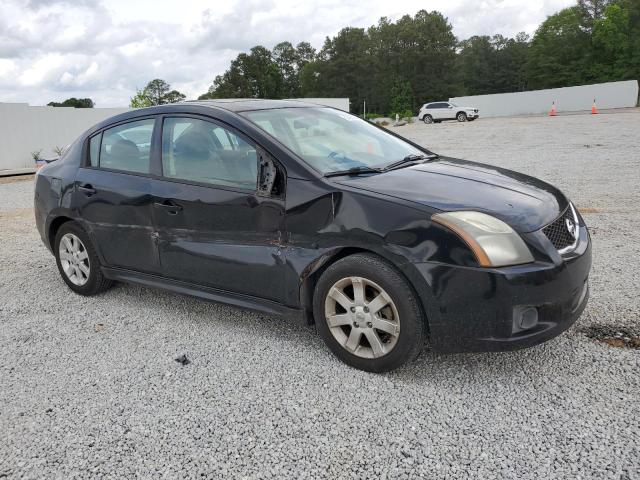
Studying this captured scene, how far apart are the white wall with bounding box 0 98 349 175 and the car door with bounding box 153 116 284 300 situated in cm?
1745

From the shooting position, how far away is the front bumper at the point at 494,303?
9.52 ft

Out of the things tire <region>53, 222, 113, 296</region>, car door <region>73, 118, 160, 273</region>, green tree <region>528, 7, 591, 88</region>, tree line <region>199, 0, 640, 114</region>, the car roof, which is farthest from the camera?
green tree <region>528, 7, 591, 88</region>

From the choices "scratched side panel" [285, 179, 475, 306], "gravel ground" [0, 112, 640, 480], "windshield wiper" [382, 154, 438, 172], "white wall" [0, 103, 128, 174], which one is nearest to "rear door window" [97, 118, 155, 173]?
"gravel ground" [0, 112, 640, 480]

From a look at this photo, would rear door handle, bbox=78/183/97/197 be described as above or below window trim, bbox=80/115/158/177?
below

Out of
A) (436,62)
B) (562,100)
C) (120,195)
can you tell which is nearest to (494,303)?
(120,195)

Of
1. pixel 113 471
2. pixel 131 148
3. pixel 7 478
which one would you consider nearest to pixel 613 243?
pixel 131 148

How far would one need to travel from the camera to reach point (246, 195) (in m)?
3.64

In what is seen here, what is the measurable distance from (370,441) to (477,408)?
63cm

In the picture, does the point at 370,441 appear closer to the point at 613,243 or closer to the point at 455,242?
the point at 455,242

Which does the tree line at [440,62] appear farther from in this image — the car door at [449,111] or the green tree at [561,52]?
the car door at [449,111]

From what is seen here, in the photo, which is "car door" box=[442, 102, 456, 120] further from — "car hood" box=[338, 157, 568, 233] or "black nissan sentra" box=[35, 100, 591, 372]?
"car hood" box=[338, 157, 568, 233]

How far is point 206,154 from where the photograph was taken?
394 cm

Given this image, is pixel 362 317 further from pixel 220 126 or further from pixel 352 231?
pixel 220 126

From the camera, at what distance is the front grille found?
3.12 meters
